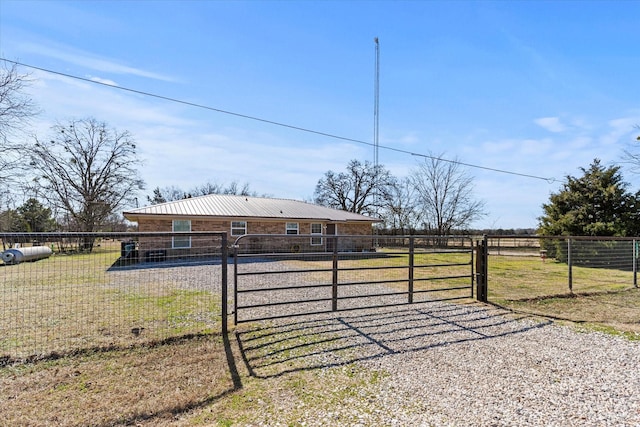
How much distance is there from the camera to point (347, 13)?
979 centimetres

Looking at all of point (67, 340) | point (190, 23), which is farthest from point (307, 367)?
point (190, 23)

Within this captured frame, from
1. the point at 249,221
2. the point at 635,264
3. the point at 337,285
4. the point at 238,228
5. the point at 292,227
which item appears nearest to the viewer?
the point at 337,285

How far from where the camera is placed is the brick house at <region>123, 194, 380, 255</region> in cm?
1600

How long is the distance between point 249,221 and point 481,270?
13.9 metres

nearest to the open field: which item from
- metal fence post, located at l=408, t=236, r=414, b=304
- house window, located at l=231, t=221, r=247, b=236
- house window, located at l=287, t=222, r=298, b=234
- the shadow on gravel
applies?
the shadow on gravel

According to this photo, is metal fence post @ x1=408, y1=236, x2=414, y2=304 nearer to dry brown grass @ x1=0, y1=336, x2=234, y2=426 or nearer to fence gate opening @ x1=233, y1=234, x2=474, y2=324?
fence gate opening @ x1=233, y1=234, x2=474, y2=324

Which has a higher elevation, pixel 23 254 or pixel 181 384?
pixel 23 254

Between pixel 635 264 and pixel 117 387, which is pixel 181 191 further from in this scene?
pixel 635 264

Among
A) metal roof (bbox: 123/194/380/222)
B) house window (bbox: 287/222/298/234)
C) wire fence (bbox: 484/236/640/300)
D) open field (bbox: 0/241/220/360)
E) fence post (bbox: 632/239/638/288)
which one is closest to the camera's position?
open field (bbox: 0/241/220/360)

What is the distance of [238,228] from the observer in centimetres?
1845

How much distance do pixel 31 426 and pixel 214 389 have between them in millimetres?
1332

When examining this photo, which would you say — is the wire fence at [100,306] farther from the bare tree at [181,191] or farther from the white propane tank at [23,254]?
the bare tree at [181,191]

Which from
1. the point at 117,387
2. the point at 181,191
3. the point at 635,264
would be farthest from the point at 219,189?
the point at 117,387

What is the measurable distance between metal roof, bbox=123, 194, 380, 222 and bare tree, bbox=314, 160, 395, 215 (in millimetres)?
13481
